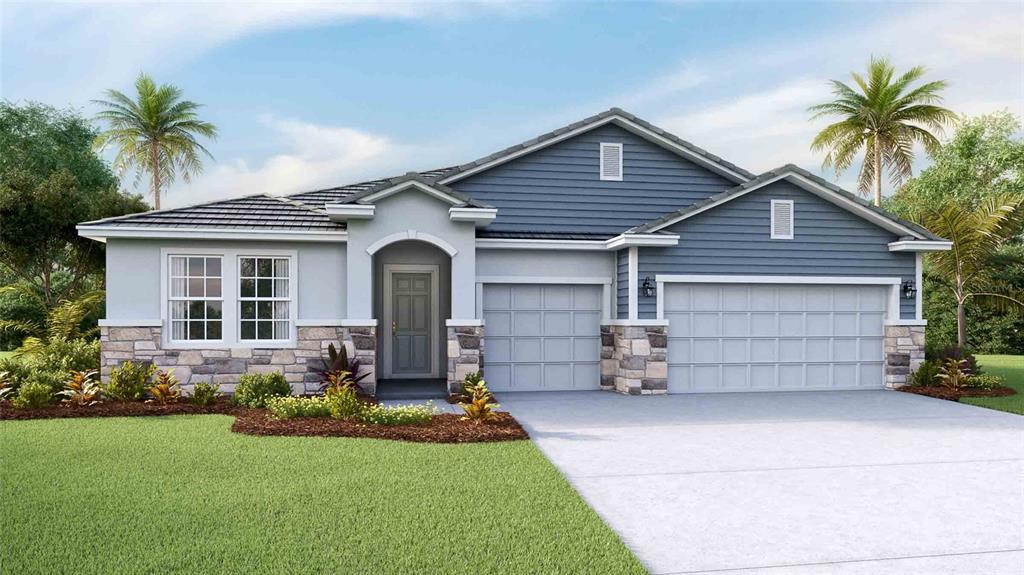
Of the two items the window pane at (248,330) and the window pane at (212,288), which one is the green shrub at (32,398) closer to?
the window pane at (212,288)

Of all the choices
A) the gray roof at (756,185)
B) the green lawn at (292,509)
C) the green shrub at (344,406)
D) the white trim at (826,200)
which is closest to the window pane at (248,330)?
the green shrub at (344,406)

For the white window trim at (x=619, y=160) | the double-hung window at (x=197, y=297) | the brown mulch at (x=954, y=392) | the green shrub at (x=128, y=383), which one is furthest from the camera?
the white window trim at (x=619, y=160)

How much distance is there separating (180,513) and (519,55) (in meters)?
13.6

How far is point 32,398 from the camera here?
10.1 meters

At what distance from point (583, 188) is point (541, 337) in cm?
310

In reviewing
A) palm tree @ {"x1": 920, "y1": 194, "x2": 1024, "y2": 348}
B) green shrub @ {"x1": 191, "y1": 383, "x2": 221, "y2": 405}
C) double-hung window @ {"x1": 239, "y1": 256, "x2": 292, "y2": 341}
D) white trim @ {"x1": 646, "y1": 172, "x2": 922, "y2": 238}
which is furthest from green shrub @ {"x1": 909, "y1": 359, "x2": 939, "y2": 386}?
green shrub @ {"x1": 191, "y1": 383, "x2": 221, "y2": 405}

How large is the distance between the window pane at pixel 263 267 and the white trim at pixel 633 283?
599 centimetres

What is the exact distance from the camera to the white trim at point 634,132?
13594mm

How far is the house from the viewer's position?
11.5 metres

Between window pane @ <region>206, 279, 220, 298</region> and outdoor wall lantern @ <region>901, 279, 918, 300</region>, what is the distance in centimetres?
1204

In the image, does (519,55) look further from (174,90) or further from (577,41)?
(174,90)

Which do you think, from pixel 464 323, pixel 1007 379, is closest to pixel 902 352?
pixel 1007 379

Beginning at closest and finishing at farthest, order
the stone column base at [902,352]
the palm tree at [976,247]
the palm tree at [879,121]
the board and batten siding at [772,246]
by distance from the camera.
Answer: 1. the board and batten siding at [772,246]
2. the stone column base at [902,352]
3. the palm tree at [976,247]
4. the palm tree at [879,121]

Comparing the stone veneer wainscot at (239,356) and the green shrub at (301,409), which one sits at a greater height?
the stone veneer wainscot at (239,356)
